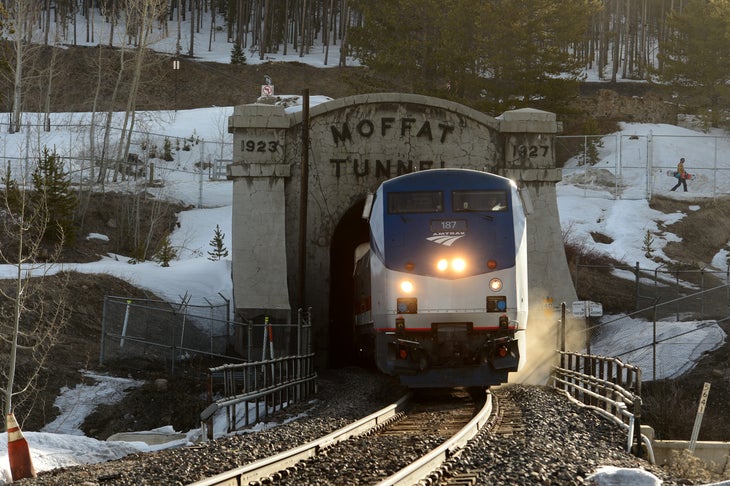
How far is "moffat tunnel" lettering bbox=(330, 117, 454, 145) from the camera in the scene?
28969mm

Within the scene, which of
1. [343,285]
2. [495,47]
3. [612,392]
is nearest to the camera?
[612,392]

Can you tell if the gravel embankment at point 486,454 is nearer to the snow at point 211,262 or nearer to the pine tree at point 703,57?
the snow at point 211,262

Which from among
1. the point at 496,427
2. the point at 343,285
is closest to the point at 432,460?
the point at 496,427

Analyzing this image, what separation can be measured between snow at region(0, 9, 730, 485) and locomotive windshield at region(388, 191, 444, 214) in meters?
5.41

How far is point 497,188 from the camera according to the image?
1898 cm

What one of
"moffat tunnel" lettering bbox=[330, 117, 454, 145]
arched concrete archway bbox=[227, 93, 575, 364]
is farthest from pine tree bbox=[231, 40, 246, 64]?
"moffat tunnel" lettering bbox=[330, 117, 454, 145]

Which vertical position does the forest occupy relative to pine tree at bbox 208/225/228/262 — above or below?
above

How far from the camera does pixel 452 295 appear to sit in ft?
58.8

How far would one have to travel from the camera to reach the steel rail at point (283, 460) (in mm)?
8953

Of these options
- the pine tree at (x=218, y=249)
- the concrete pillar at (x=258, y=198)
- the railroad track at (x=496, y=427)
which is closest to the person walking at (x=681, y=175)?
the pine tree at (x=218, y=249)

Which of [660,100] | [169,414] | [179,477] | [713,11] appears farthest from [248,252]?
[660,100]

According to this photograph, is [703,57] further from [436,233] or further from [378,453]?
[378,453]

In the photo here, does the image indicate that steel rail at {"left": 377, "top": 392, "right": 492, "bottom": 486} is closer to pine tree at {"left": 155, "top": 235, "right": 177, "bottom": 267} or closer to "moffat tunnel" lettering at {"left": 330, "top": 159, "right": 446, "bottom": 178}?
"moffat tunnel" lettering at {"left": 330, "top": 159, "right": 446, "bottom": 178}

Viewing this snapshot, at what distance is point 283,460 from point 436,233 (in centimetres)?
883
